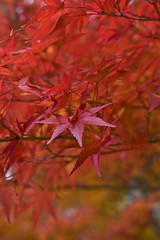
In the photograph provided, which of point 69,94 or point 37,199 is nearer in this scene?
point 69,94

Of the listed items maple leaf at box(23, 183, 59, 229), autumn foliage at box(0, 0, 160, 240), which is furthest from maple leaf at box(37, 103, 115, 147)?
maple leaf at box(23, 183, 59, 229)

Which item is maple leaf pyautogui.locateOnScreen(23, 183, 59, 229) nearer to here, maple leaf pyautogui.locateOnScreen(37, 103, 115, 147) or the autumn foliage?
the autumn foliage

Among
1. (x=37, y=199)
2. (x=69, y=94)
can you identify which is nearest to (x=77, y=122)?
(x=69, y=94)

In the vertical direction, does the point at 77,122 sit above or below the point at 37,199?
above

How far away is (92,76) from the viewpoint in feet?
1.89

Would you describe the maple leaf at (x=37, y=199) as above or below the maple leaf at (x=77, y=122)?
below

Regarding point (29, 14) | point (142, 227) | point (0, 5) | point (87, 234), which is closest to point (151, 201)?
point (142, 227)

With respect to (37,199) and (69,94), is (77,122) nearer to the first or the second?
(69,94)

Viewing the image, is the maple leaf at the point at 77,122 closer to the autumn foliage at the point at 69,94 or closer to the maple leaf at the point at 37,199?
the autumn foliage at the point at 69,94

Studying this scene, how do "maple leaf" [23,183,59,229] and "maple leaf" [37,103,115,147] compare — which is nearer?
"maple leaf" [37,103,115,147]

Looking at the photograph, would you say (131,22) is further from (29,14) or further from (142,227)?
(142,227)

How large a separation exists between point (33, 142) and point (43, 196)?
233 millimetres

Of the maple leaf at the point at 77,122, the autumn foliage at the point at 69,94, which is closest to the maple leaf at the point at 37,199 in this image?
the autumn foliage at the point at 69,94

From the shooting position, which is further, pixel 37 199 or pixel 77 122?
pixel 37 199
